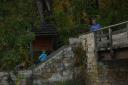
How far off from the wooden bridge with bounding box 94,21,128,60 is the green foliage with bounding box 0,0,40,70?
604cm

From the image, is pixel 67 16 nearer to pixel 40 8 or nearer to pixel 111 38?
pixel 40 8

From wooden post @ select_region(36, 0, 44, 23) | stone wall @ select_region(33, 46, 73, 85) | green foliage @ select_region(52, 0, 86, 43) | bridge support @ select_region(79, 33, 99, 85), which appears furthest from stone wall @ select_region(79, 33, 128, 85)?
wooden post @ select_region(36, 0, 44, 23)

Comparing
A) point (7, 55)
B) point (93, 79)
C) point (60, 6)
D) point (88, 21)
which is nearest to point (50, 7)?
point (60, 6)

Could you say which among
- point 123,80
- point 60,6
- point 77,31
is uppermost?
point 60,6

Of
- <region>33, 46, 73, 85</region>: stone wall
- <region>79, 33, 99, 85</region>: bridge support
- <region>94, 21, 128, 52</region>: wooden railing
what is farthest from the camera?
<region>33, 46, 73, 85</region>: stone wall

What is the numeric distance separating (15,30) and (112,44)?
9.31 metres

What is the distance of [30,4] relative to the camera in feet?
103

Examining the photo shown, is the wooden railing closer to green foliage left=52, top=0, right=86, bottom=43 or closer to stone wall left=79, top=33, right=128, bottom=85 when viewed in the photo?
stone wall left=79, top=33, right=128, bottom=85

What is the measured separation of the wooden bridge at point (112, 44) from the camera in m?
19.6

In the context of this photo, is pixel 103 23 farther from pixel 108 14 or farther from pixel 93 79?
pixel 93 79

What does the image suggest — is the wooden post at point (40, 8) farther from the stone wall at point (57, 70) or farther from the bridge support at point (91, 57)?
the bridge support at point (91, 57)

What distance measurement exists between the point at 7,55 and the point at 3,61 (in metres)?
0.45

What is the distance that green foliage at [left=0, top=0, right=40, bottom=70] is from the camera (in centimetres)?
2678

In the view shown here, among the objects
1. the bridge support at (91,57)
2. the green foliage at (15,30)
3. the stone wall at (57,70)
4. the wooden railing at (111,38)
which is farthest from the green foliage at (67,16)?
the wooden railing at (111,38)
